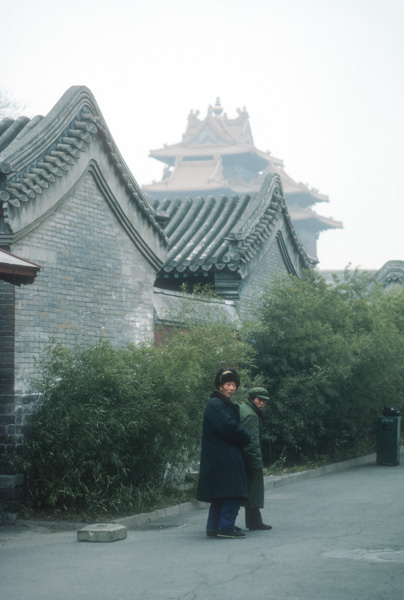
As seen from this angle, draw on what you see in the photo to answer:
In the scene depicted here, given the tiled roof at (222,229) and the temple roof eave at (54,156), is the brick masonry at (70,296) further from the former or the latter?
the tiled roof at (222,229)

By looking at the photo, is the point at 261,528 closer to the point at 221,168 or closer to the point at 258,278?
the point at 258,278

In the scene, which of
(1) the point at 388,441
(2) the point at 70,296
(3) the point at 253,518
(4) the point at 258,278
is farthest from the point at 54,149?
(4) the point at 258,278

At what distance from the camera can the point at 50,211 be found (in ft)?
42.5

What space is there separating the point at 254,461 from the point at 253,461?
0.01m

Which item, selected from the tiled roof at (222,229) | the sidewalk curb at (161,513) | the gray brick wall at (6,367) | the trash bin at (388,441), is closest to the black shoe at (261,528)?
the sidewalk curb at (161,513)

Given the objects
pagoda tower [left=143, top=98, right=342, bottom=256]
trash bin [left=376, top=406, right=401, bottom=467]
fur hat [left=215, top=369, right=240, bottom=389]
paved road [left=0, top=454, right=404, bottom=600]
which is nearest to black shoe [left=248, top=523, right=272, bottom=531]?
paved road [left=0, top=454, right=404, bottom=600]

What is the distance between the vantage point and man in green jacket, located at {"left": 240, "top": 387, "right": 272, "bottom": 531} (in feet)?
33.4

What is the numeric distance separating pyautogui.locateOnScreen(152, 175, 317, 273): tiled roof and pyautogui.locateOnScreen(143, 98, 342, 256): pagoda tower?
1388 inches

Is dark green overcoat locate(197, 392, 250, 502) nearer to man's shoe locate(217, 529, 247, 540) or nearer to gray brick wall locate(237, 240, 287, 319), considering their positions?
man's shoe locate(217, 529, 247, 540)

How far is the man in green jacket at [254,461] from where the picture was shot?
401 inches

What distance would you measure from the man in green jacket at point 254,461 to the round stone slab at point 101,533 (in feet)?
4.74

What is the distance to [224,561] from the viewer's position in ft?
27.2

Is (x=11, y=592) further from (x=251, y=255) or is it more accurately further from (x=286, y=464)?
(x=251, y=255)

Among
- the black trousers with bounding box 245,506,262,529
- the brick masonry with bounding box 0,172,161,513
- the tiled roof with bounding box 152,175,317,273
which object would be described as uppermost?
the tiled roof with bounding box 152,175,317,273
